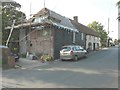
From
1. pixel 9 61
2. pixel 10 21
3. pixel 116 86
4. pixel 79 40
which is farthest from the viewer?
pixel 79 40

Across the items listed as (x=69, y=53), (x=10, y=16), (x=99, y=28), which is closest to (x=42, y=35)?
(x=69, y=53)

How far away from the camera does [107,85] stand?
1223cm

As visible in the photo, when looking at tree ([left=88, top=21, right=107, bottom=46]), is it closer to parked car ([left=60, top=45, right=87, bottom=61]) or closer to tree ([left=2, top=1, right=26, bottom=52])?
tree ([left=2, top=1, right=26, bottom=52])

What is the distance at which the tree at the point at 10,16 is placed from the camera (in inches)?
1480

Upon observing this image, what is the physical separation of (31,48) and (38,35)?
1.88 m

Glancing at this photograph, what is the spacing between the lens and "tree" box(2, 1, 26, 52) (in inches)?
1480

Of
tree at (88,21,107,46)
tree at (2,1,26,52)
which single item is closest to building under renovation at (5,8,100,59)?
tree at (2,1,26,52)

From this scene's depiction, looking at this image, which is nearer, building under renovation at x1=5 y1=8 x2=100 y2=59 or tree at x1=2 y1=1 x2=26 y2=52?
building under renovation at x1=5 y1=8 x2=100 y2=59

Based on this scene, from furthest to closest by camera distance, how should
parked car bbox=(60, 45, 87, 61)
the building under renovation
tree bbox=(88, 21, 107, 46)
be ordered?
tree bbox=(88, 21, 107, 46) → the building under renovation → parked car bbox=(60, 45, 87, 61)

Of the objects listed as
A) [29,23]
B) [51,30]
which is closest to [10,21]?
[29,23]

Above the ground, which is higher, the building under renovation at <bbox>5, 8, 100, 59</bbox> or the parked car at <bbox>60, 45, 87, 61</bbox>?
the building under renovation at <bbox>5, 8, 100, 59</bbox>

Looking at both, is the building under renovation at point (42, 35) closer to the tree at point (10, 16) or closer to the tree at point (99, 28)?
the tree at point (10, 16)

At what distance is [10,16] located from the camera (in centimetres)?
4281

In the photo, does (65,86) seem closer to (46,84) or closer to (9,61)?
(46,84)
